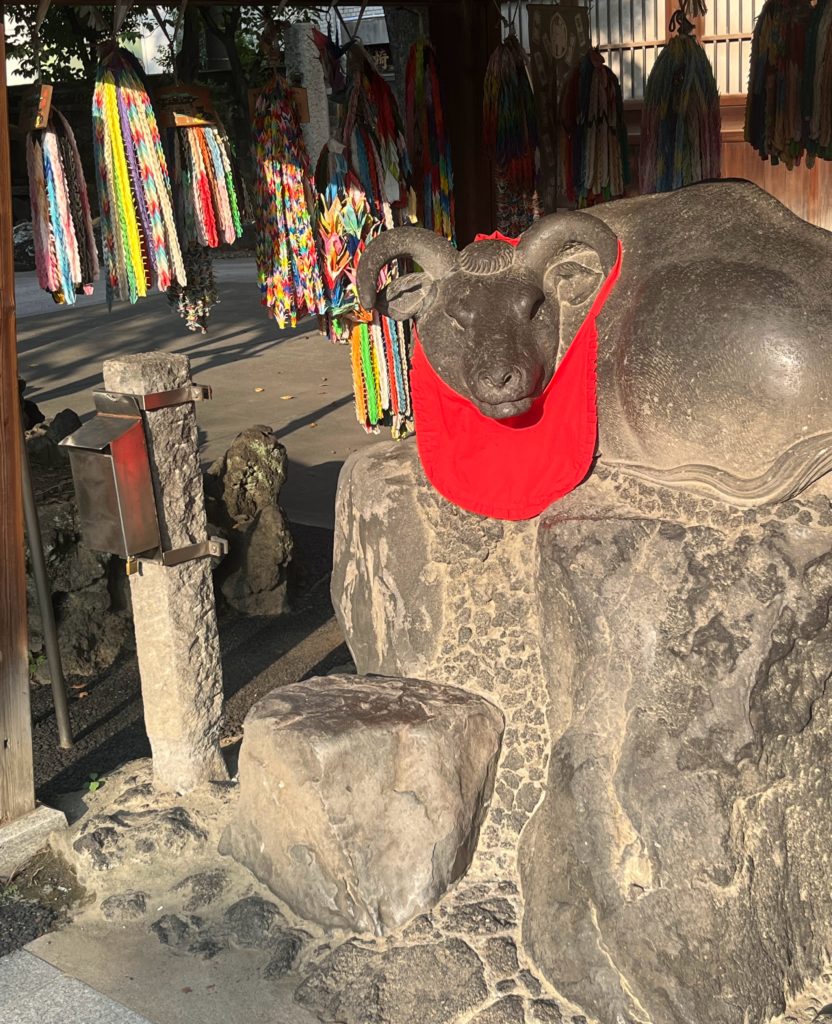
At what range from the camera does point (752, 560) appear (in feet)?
9.56

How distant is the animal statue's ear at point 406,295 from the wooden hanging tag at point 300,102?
1735 millimetres

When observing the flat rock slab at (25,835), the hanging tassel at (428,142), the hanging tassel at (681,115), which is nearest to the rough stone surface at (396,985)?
the flat rock slab at (25,835)

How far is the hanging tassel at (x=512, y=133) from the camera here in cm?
548

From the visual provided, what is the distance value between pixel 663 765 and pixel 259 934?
123 cm

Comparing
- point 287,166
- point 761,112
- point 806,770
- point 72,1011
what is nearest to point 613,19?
point 761,112

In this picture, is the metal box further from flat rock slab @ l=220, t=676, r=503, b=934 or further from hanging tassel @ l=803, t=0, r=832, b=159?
hanging tassel @ l=803, t=0, r=832, b=159

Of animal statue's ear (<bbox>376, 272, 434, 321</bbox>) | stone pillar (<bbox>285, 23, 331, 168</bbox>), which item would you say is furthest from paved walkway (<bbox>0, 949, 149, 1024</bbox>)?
stone pillar (<bbox>285, 23, 331, 168</bbox>)

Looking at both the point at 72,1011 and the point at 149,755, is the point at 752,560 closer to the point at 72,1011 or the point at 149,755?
the point at 72,1011

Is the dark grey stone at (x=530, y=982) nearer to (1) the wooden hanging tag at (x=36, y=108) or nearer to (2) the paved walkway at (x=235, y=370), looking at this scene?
(1) the wooden hanging tag at (x=36, y=108)

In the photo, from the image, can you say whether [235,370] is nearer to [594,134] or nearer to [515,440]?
[594,134]

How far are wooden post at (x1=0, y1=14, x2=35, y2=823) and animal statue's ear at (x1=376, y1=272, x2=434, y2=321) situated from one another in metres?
1.12

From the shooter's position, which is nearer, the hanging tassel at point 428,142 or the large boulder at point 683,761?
the large boulder at point 683,761

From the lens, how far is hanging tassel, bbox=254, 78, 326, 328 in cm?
479

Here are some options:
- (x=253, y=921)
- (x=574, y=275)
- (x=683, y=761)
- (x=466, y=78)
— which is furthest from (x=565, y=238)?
(x=466, y=78)
